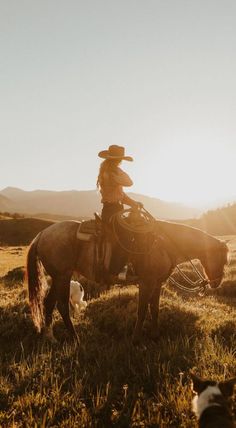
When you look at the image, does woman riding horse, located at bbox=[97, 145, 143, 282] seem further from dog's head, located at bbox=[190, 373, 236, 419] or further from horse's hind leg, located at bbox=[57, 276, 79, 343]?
dog's head, located at bbox=[190, 373, 236, 419]

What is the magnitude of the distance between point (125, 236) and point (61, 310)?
2.37 metres

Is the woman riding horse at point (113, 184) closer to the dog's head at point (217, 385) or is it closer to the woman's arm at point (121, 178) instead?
the woman's arm at point (121, 178)

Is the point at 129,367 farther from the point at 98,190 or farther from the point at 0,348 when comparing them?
A: the point at 98,190

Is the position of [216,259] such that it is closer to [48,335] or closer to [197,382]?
[48,335]

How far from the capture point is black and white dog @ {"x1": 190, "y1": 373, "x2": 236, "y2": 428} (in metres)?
3.36

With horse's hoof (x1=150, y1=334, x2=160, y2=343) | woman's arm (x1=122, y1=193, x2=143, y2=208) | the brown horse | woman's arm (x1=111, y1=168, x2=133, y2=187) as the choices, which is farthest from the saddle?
horse's hoof (x1=150, y1=334, x2=160, y2=343)

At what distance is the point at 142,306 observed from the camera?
7160 millimetres

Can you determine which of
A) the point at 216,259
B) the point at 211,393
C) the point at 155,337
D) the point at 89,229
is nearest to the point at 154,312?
the point at 155,337

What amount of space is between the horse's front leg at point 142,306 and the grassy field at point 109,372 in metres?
0.23

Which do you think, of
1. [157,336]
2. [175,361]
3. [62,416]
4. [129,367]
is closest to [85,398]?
[62,416]

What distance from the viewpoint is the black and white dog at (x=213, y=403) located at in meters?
3.36

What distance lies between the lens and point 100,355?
19.8 ft

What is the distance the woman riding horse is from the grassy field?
174 cm

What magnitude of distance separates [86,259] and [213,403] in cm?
468
